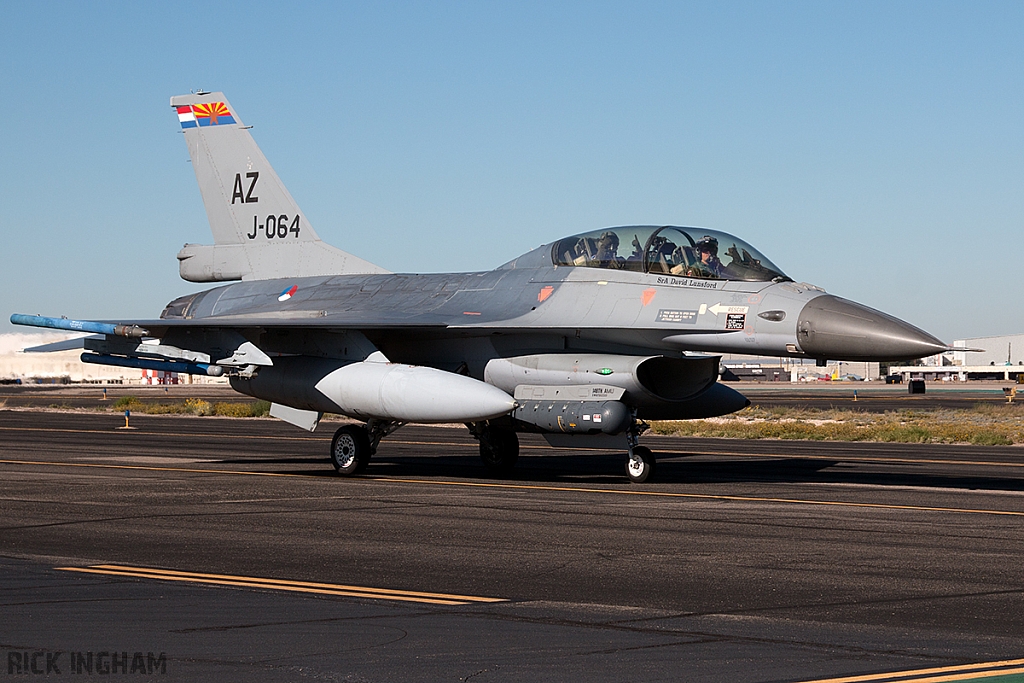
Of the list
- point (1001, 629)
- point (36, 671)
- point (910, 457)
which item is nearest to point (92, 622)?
point (36, 671)

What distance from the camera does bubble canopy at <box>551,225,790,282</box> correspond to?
56.3 ft

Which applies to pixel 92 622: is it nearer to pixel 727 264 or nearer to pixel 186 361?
pixel 727 264

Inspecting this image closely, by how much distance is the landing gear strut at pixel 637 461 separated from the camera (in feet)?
58.7

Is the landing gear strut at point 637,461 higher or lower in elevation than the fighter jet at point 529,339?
lower

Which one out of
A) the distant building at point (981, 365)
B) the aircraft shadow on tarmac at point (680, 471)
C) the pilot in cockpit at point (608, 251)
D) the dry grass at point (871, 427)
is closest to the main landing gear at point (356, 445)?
the aircraft shadow on tarmac at point (680, 471)

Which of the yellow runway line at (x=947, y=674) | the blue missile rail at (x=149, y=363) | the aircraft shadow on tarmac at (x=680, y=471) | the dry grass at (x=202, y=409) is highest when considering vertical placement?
the blue missile rail at (x=149, y=363)

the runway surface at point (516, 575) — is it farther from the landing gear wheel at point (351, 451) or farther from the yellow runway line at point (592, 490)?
the landing gear wheel at point (351, 451)

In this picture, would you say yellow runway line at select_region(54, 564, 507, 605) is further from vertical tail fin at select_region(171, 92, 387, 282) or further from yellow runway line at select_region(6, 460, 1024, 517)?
vertical tail fin at select_region(171, 92, 387, 282)

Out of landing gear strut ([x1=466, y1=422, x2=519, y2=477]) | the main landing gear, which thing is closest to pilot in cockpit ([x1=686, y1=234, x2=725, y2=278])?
landing gear strut ([x1=466, y1=422, x2=519, y2=477])

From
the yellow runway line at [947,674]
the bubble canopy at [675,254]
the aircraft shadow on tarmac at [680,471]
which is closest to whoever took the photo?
the yellow runway line at [947,674]

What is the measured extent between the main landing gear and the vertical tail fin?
4.51m

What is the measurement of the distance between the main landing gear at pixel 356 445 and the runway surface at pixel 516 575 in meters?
0.57

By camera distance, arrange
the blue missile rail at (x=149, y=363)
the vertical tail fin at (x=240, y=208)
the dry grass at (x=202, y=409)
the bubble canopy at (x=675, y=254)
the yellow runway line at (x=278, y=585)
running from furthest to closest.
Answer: the dry grass at (x=202, y=409), the vertical tail fin at (x=240, y=208), the blue missile rail at (x=149, y=363), the bubble canopy at (x=675, y=254), the yellow runway line at (x=278, y=585)

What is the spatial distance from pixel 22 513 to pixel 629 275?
876 cm
